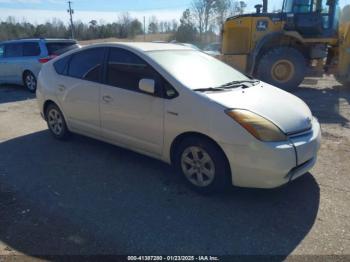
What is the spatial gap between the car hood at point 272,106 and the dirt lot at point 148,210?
820mm

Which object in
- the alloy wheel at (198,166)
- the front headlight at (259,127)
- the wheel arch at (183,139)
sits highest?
the front headlight at (259,127)

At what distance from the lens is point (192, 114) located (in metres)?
3.36

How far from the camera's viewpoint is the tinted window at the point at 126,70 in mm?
3873

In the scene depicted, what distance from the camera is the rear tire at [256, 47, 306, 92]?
9555mm

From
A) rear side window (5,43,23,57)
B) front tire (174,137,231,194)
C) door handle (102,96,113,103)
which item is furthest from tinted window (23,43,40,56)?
front tire (174,137,231,194)

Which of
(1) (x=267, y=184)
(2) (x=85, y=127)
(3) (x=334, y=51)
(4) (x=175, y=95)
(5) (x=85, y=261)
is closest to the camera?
(5) (x=85, y=261)

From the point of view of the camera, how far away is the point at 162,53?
407 cm

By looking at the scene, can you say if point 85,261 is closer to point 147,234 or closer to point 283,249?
point 147,234

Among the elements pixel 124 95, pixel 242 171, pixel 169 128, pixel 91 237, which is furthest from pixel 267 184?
pixel 124 95

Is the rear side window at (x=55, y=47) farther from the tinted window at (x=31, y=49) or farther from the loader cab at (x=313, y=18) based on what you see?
the loader cab at (x=313, y=18)

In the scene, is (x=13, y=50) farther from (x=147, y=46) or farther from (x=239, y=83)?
(x=239, y=83)

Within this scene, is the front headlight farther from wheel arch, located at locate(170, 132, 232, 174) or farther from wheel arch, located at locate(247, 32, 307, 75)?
wheel arch, located at locate(247, 32, 307, 75)

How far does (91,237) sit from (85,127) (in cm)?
224

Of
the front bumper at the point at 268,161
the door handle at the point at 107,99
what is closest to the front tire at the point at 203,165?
the front bumper at the point at 268,161
